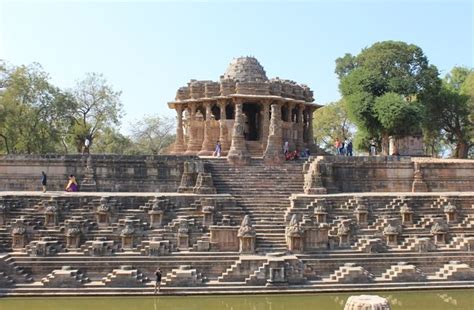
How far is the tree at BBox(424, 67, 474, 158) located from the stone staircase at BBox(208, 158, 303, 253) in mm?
15397

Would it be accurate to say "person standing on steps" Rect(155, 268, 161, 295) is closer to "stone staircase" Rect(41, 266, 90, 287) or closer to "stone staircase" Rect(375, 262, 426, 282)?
"stone staircase" Rect(41, 266, 90, 287)

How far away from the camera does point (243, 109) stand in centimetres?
2527

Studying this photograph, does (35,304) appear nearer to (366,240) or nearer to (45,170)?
(45,170)

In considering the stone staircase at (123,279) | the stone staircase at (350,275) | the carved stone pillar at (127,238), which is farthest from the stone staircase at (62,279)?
the stone staircase at (350,275)

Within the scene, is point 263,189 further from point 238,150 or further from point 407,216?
point 407,216

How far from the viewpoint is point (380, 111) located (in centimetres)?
2742

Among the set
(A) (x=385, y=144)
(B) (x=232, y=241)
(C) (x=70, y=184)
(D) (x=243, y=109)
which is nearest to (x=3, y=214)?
(C) (x=70, y=184)

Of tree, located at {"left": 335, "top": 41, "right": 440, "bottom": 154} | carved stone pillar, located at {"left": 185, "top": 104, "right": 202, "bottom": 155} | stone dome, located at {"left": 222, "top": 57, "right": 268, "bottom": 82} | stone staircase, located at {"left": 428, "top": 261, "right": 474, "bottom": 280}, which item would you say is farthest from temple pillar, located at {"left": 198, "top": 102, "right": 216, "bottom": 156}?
stone staircase, located at {"left": 428, "top": 261, "right": 474, "bottom": 280}

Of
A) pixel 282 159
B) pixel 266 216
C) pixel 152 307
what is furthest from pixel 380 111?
pixel 152 307

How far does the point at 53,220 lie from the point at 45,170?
419 cm

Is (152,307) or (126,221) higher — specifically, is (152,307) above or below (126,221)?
below

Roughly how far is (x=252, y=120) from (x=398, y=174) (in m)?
7.82

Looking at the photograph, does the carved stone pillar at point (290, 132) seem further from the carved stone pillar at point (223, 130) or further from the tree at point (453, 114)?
the tree at point (453, 114)

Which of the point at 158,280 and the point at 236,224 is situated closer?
the point at 158,280
